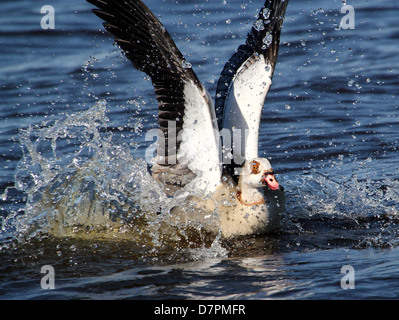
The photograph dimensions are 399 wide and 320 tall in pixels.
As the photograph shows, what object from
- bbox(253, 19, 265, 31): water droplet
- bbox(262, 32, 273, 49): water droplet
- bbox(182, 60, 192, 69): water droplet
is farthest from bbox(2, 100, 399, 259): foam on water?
bbox(253, 19, 265, 31): water droplet

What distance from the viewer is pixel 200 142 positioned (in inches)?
195

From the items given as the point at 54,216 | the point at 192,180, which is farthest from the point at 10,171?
the point at 192,180

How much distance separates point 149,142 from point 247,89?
230 centimetres

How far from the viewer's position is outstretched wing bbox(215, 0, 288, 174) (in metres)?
5.52

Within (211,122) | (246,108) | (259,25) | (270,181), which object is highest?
(259,25)

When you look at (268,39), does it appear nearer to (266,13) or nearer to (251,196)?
(266,13)

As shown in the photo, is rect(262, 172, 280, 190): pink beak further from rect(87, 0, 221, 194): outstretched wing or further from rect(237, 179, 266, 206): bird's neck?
rect(87, 0, 221, 194): outstretched wing

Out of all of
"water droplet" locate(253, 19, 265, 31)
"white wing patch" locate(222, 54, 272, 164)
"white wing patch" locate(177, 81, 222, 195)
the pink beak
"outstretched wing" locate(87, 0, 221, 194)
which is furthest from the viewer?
"water droplet" locate(253, 19, 265, 31)

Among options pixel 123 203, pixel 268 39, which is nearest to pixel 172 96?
pixel 123 203

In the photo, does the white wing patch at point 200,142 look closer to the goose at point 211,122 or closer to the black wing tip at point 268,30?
the goose at point 211,122

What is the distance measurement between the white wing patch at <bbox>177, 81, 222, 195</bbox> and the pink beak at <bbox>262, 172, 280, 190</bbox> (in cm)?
38

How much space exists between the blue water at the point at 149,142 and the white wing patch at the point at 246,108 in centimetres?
76

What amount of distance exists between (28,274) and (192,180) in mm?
1592

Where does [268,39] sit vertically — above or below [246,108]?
above
